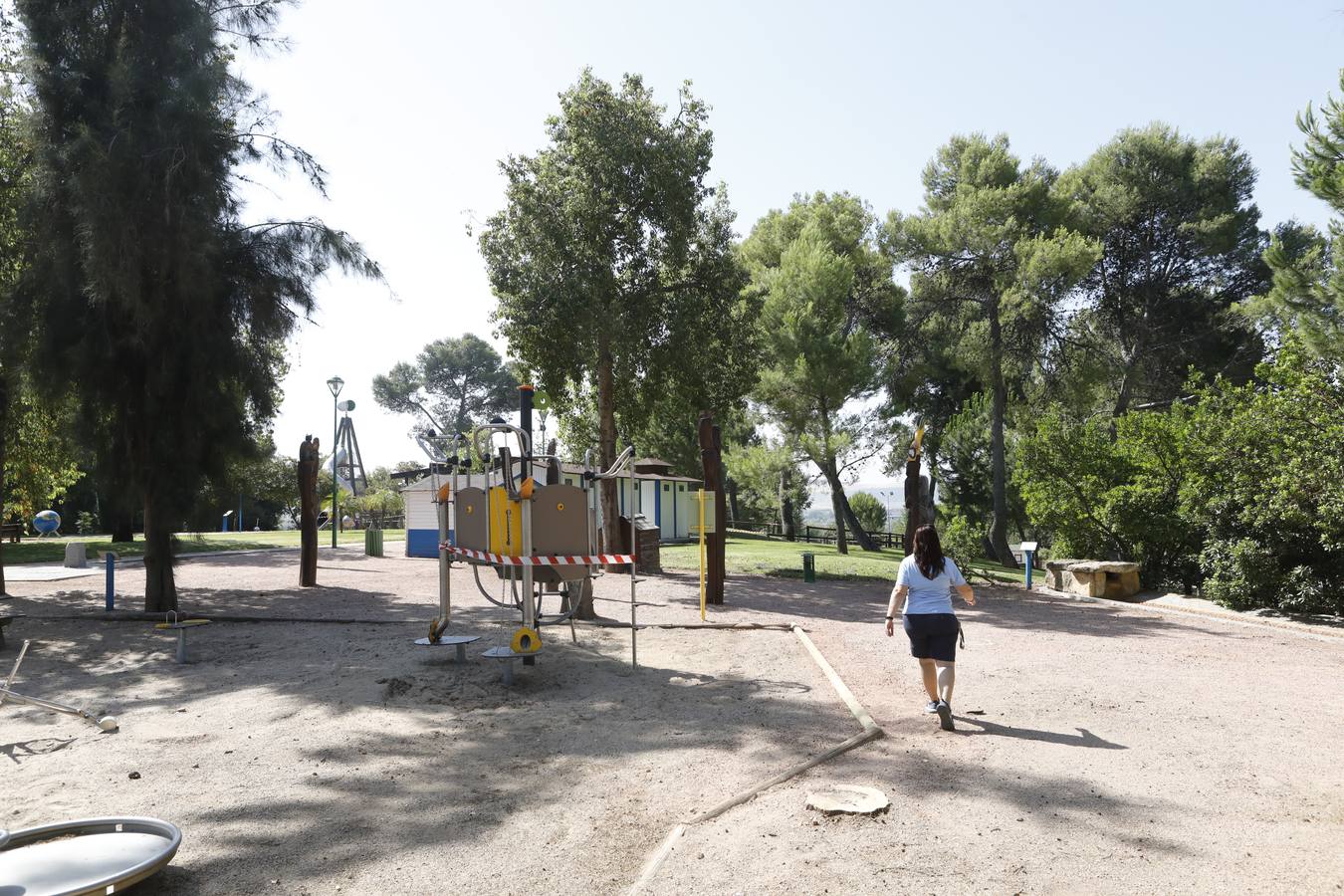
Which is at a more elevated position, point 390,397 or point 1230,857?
point 390,397

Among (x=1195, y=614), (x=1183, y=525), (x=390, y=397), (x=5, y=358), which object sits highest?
(x=390, y=397)

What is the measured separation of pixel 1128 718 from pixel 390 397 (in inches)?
3140

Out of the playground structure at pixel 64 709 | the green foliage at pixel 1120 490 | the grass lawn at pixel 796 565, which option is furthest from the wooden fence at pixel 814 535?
the playground structure at pixel 64 709

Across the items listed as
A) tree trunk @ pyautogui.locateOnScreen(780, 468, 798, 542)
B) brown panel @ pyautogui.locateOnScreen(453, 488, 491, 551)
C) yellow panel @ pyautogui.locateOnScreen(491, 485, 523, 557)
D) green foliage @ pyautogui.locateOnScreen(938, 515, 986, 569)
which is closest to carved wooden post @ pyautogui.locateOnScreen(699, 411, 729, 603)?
brown panel @ pyautogui.locateOnScreen(453, 488, 491, 551)

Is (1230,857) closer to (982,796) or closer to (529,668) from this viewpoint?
(982,796)

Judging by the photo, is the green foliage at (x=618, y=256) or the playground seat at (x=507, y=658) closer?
the playground seat at (x=507, y=658)

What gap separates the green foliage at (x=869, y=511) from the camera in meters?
49.6

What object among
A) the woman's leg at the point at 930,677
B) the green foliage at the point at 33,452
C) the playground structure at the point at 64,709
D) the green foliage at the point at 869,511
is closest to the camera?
the playground structure at the point at 64,709

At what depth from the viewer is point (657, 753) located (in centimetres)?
569

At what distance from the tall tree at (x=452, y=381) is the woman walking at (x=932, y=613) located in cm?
7398

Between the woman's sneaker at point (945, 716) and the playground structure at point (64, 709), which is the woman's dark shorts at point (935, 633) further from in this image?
the playground structure at point (64, 709)

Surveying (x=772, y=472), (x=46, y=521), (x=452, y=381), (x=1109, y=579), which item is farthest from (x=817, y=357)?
(x=452, y=381)

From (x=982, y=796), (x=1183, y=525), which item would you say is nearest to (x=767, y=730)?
(x=982, y=796)

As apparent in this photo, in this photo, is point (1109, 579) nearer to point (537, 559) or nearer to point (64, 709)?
point (537, 559)
